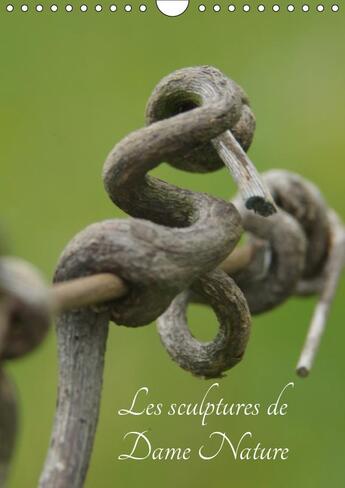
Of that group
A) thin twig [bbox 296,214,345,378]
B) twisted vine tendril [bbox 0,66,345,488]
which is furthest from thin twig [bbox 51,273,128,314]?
thin twig [bbox 296,214,345,378]

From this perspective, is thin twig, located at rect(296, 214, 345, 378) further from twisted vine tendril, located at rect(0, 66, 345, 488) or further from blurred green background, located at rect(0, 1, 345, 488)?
blurred green background, located at rect(0, 1, 345, 488)

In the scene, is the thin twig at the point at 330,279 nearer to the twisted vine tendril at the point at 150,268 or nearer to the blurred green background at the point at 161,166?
the twisted vine tendril at the point at 150,268

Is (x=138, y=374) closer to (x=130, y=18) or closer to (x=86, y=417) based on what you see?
(x=130, y=18)

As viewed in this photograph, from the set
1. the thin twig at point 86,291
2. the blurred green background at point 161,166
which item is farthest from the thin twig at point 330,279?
the thin twig at point 86,291

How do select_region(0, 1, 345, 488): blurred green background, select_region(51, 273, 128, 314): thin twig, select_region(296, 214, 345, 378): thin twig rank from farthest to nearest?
select_region(0, 1, 345, 488): blurred green background → select_region(296, 214, 345, 378): thin twig → select_region(51, 273, 128, 314): thin twig

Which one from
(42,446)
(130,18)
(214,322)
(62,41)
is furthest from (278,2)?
(42,446)

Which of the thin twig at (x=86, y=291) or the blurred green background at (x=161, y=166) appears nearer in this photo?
the thin twig at (x=86, y=291)
